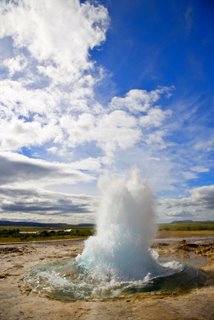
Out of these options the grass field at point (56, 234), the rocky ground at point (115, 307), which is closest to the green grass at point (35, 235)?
the grass field at point (56, 234)

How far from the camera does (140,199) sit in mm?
18891

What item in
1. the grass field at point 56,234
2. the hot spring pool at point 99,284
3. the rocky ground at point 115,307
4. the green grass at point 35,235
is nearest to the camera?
the rocky ground at point 115,307

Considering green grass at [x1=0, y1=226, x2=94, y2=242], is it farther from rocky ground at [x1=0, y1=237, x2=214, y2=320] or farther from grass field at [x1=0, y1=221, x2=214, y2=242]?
rocky ground at [x1=0, y1=237, x2=214, y2=320]

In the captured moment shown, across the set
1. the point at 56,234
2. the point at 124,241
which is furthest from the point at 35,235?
the point at 124,241

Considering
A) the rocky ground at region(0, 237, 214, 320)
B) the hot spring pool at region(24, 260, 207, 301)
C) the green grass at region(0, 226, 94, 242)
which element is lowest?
the rocky ground at region(0, 237, 214, 320)

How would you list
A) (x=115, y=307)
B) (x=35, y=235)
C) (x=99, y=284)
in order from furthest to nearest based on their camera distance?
(x=35, y=235) → (x=99, y=284) → (x=115, y=307)

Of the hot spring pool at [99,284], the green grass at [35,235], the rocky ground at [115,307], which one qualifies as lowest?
the rocky ground at [115,307]

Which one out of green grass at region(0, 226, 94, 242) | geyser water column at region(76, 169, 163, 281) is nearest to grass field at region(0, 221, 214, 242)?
green grass at region(0, 226, 94, 242)

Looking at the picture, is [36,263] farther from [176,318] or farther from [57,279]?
[176,318]

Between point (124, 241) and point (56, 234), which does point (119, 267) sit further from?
point (56, 234)

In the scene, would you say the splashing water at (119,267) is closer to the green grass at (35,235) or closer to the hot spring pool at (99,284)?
the hot spring pool at (99,284)

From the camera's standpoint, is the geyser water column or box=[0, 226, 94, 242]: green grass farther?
box=[0, 226, 94, 242]: green grass

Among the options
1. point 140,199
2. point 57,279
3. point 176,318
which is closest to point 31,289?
point 57,279

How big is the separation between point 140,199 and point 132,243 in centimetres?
272
